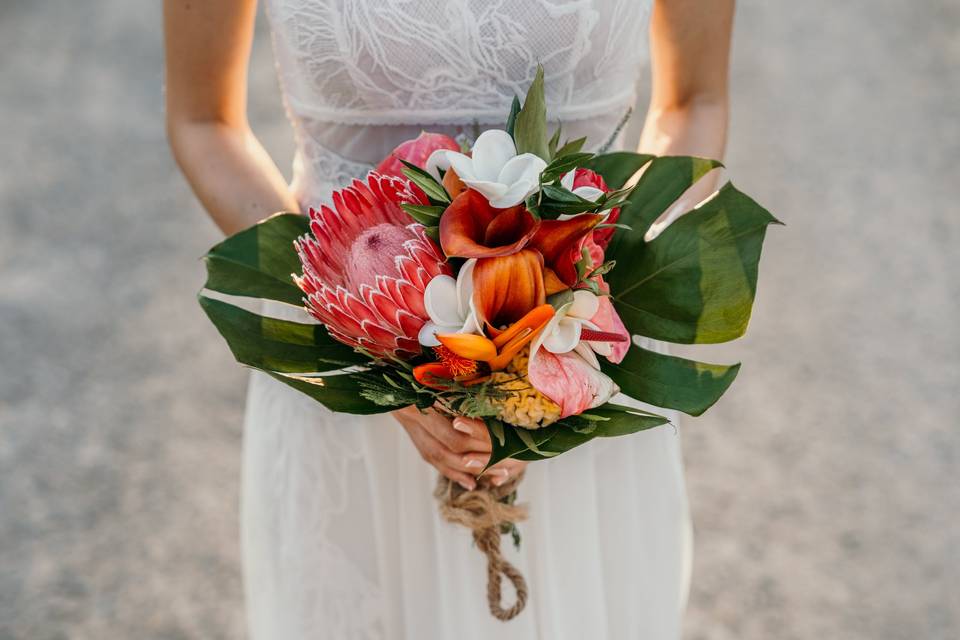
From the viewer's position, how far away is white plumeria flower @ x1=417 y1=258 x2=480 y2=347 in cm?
69

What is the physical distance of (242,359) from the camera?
792mm

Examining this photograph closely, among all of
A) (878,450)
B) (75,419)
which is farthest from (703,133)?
(75,419)

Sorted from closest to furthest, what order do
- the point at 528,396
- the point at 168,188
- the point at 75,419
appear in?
the point at 528,396 → the point at 75,419 → the point at 168,188

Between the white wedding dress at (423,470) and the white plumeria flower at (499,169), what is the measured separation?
0.25 meters

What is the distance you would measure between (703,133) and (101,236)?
7.83 feet

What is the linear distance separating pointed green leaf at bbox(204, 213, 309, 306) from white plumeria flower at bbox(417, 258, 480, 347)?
206mm

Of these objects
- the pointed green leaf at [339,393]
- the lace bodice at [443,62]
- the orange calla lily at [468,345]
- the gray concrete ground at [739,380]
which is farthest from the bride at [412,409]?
→ the gray concrete ground at [739,380]

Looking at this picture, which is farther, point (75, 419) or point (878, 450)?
point (75, 419)

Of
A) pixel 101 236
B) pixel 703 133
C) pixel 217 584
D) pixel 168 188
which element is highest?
pixel 168 188

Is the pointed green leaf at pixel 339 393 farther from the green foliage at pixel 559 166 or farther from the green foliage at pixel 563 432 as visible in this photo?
the green foliage at pixel 559 166

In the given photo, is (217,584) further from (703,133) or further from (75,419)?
(703,133)

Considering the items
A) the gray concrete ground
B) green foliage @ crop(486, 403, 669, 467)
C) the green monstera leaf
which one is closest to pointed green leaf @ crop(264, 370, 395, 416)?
the green monstera leaf

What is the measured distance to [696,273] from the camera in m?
0.79

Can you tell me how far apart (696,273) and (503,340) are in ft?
0.67
